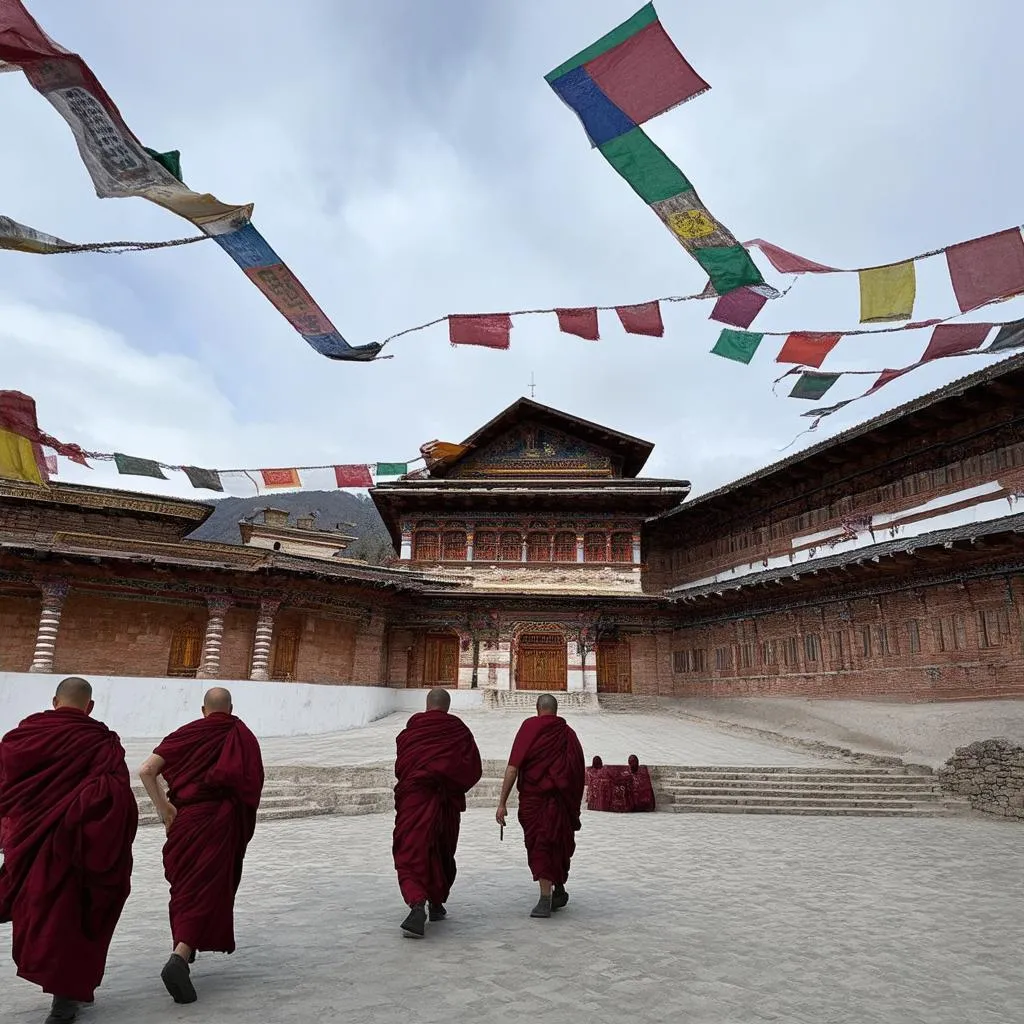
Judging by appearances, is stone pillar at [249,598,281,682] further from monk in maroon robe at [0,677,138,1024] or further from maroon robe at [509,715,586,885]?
monk in maroon robe at [0,677,138,1024]

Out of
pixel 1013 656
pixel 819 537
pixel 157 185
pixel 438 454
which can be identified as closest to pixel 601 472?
pixel 438 454

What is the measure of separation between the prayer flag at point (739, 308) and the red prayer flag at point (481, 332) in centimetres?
330

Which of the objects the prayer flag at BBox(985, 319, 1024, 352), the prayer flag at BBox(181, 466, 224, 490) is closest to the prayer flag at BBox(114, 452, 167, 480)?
the prayer flag at BBox(181, 466, 224, 490)

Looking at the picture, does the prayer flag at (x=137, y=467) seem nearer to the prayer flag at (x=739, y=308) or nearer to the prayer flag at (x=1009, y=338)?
the prayer flag at (x=739, y=308)

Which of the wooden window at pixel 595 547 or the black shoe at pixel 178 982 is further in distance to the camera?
the wooden window at pixel 595 547

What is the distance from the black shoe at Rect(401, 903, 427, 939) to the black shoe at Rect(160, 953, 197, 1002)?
1409 millimetres

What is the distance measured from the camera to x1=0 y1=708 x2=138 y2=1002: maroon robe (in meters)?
3.22

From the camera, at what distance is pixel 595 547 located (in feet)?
86.8

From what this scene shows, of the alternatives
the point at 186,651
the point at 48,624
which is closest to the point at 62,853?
the point at 48,624

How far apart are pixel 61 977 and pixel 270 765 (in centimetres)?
918

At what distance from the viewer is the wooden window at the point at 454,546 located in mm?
26797

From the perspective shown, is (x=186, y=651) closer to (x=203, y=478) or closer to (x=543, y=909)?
(x=203, y=478)

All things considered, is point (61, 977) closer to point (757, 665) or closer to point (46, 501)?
point (757, 665)

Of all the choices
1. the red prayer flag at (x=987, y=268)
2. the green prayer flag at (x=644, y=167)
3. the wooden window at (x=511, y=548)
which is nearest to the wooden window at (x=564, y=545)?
the wooden window at (x=511, y=548)
